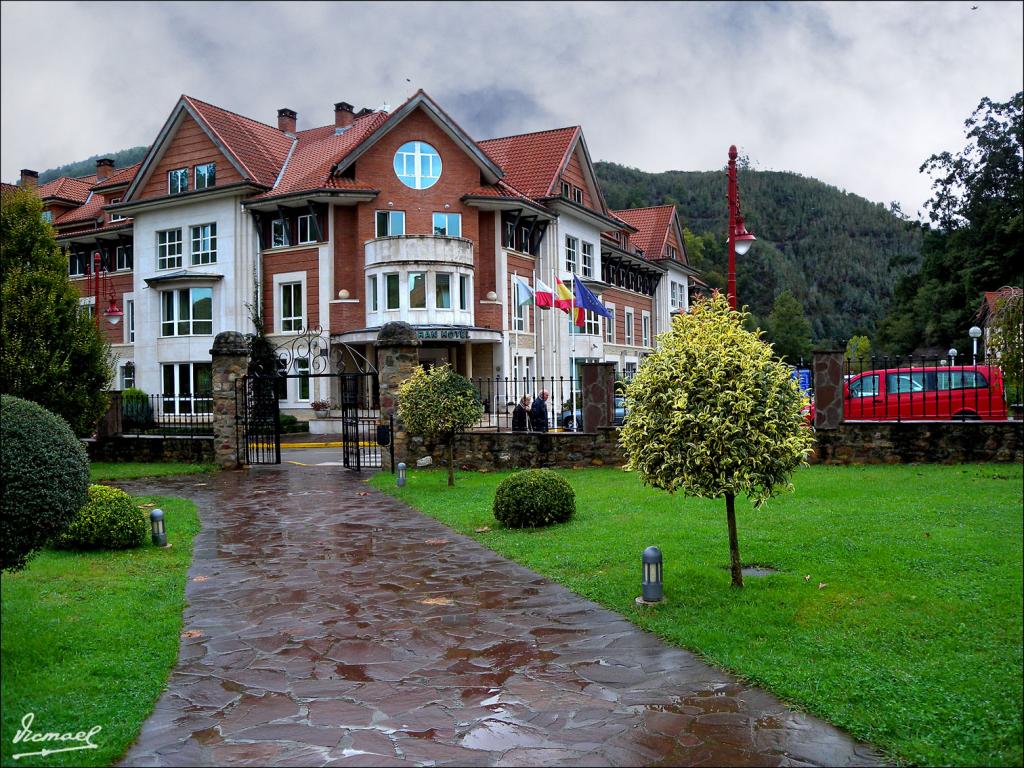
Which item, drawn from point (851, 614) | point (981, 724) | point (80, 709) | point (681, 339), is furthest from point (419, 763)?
point (681, 339)

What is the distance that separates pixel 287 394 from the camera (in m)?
36.1

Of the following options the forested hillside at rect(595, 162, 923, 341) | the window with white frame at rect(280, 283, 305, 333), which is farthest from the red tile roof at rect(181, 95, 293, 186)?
the forested hillside at rect(595, 162, 923, 341)

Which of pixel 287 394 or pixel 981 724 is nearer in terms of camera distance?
pixel 981 724

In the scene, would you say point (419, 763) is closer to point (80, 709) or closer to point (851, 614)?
point (80, 709)

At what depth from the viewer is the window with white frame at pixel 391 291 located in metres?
33.6

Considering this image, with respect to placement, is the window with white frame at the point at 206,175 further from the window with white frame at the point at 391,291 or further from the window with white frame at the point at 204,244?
the window with white frame at the point at 391,291

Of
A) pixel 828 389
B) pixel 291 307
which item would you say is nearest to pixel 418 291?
pixel 291 307

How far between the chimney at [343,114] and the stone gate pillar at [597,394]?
2873 cm

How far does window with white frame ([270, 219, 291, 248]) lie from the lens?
117 feet

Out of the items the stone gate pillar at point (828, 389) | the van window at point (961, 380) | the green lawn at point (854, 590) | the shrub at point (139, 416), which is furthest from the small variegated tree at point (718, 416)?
the shrub at point (139, 416)

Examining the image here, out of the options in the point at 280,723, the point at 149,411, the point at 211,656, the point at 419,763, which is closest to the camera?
the point at 419,763

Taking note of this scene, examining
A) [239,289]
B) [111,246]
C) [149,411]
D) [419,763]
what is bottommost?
[419,763]

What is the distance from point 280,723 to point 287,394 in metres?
32.0

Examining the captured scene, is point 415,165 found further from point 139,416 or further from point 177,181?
point 139,416
